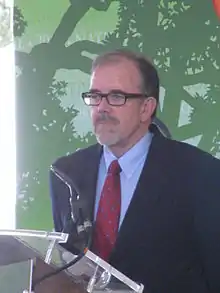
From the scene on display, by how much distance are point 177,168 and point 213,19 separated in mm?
1084

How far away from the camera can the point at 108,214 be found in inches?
58.9

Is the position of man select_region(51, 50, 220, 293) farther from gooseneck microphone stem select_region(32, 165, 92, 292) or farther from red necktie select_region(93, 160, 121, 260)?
gooseneck microphone stem select_region(32, 165, 92, 292)

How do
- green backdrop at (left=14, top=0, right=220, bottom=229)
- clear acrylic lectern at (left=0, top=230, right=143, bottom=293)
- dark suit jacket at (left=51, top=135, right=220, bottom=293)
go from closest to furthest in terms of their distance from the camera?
clear acrylic lectern at (left=0, top=230, right=143, bottom=293) < dark suit jacket at (left=51, top=135, right=220, bottom=293) < green backdrop at (left=14, top=0, right=220, bottom=229)

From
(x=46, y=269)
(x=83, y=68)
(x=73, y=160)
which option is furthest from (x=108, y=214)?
(x=83, y=68)

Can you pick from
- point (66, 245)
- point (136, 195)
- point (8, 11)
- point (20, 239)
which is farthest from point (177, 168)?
point (8, 11)

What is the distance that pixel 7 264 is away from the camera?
0.89 m

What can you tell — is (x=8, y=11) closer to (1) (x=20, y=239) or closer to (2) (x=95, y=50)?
(2) (x=95, y=50)

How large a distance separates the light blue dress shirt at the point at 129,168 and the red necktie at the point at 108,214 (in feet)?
0.05

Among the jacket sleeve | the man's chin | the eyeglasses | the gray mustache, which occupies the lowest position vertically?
the jacket sleeve

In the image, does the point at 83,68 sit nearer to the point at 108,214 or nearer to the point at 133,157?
the point at 133,157

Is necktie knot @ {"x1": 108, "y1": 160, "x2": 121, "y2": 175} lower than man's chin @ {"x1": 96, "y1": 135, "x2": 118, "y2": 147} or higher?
lower

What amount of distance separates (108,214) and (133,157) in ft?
0.64

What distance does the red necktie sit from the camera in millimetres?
1426

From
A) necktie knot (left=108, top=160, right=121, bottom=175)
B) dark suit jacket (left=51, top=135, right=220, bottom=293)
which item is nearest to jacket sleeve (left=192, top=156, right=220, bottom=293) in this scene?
dark suit jacket (left=51, top=135, right=220, bottom=293)
